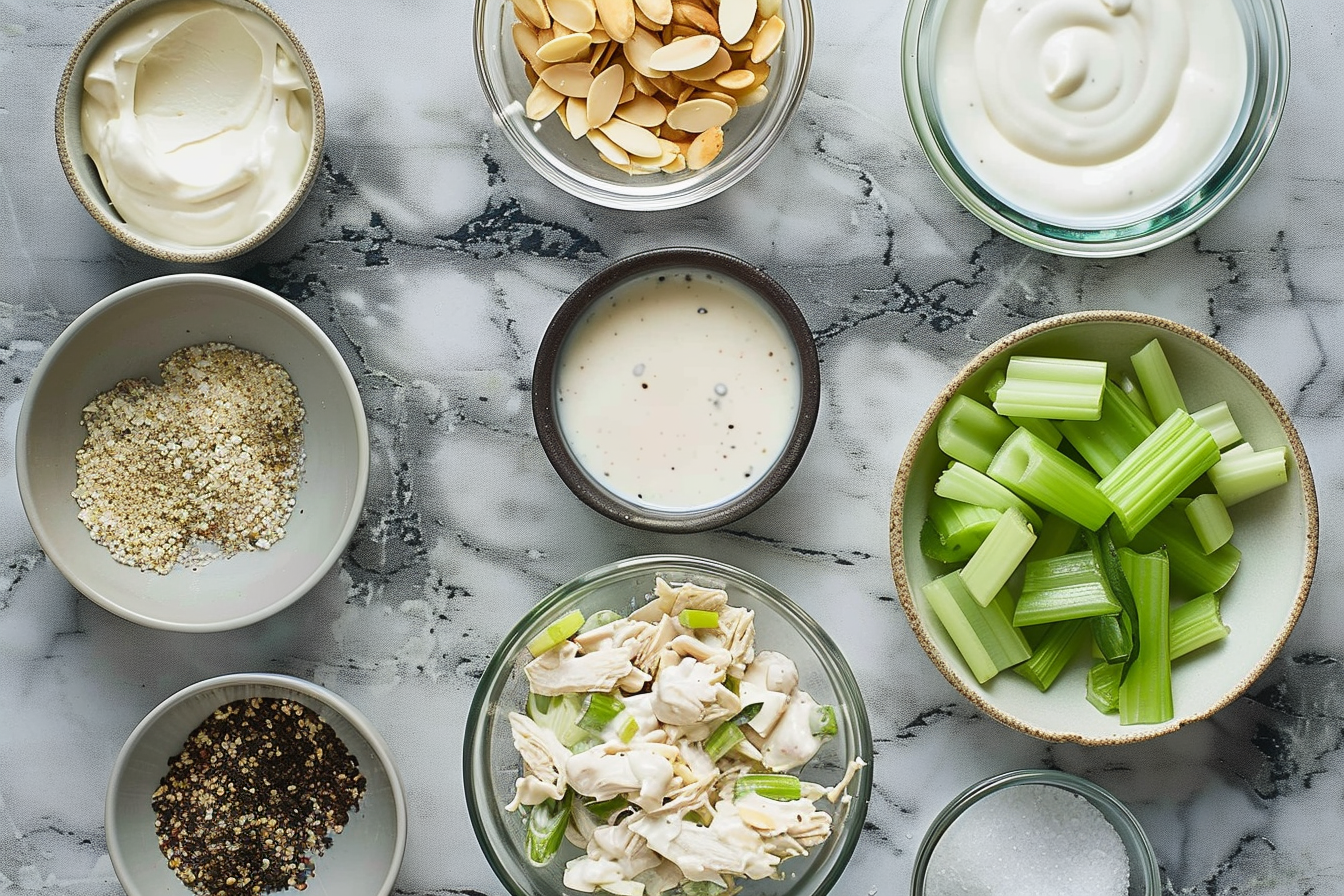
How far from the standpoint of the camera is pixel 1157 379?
1.42m

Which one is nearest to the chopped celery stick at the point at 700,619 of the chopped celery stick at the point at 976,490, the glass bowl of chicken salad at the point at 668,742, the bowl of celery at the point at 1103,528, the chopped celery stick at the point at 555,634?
the glass bowl of chicken salad at the point at 668,742

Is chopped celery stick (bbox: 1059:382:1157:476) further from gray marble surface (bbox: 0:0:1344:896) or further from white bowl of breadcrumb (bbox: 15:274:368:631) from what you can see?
white bowl of breadcrumb (bbox: 15:274:368:631)

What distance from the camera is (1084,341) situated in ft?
4.75

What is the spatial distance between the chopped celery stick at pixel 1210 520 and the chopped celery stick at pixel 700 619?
2.20 feet

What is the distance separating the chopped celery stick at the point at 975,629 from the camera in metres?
1.42

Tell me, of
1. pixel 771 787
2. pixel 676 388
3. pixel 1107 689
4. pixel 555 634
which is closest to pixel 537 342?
pixel 676 388

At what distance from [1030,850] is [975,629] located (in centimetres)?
34

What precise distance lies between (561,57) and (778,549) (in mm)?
763

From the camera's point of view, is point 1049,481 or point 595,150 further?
point 595,150

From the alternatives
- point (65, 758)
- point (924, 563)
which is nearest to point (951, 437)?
point (924, 563)

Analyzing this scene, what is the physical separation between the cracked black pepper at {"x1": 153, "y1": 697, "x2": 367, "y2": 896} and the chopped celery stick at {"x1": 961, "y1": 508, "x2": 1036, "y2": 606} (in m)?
0.93

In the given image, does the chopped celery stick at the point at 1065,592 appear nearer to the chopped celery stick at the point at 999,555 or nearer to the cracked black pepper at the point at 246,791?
the chopped celery stick at the point at 999,555

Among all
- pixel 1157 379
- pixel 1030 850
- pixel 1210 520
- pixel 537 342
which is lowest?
pixel 1030 850

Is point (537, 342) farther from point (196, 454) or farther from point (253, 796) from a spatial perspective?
point (253, 796)
